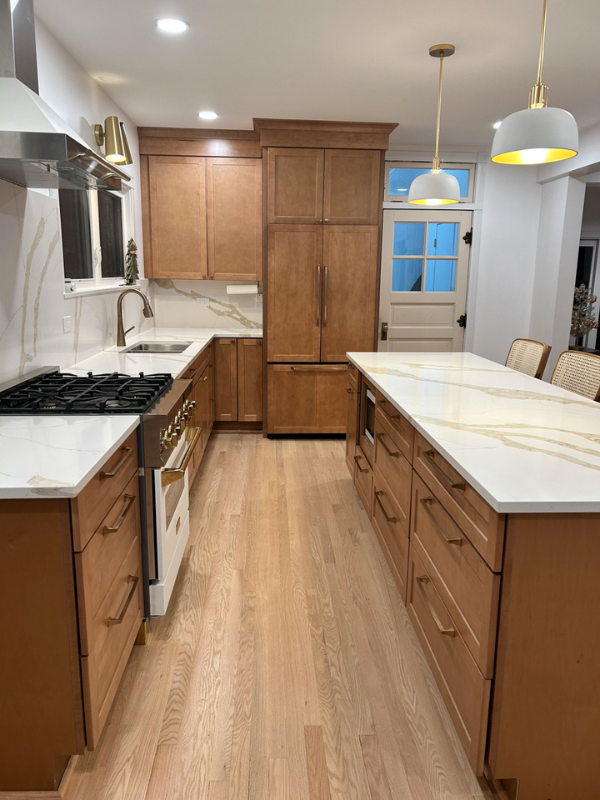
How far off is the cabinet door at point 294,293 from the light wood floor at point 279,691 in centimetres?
200

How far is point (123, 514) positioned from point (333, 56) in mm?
2746

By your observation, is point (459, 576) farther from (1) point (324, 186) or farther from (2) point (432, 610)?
(1) point (324, 186)

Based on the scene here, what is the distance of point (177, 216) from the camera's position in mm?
5035

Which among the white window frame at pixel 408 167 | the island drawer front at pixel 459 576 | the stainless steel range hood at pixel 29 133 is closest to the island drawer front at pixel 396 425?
the island drawer front at pixel 459 576

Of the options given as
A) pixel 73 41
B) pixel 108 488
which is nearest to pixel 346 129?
pixel 73 41

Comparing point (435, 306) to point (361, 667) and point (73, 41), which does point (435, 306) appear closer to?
point (73, 41)

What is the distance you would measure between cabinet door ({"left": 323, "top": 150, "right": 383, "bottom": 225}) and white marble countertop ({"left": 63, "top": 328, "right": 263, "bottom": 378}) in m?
1.22

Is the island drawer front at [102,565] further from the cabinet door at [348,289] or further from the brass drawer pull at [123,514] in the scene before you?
the cabinet door at [348,289]

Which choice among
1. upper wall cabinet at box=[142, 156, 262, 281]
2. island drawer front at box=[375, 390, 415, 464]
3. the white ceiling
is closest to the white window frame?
the white ceiling

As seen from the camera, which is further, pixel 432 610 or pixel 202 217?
pixel 202 217

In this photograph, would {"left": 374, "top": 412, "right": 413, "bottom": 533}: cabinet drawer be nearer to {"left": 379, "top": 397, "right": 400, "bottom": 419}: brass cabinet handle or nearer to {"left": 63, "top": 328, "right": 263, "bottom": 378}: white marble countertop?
{"left": 379, "top": 397, "right": 400, "bottom": 419}: brass cabinet handle

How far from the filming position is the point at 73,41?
3.07m

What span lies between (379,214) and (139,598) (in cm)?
365

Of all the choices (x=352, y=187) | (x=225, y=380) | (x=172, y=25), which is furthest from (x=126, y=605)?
(x=352, y=187)
